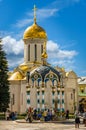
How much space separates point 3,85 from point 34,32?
23185 millimetres

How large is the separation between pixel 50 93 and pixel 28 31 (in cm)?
1428

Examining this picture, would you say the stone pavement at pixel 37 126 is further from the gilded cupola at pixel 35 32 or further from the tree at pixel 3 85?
the gilded cupola at pixel 35 32

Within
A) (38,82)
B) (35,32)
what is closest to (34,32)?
(35,32)

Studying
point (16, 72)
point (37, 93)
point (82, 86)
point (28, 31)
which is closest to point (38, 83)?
point (37, 93)

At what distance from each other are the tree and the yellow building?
1020 cm

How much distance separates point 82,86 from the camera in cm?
7825

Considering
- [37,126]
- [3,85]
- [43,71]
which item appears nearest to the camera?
[37,126]

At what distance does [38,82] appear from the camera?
50.4 meters

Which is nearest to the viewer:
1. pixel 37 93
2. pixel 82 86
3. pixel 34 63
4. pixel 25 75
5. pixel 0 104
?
pixel 0 104

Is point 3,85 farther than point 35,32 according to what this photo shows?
No

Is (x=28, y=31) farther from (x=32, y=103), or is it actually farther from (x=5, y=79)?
(x=5, y=79)

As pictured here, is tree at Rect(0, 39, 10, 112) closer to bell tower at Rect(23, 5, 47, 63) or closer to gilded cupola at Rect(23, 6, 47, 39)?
bell tower at Rect(23, 5, 47, 63)

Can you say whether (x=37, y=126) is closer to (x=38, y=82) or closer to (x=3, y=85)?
(x=3, y=85)

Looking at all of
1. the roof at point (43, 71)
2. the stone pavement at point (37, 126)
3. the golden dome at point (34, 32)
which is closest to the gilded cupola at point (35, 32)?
the golden dome at point (34, 32)
